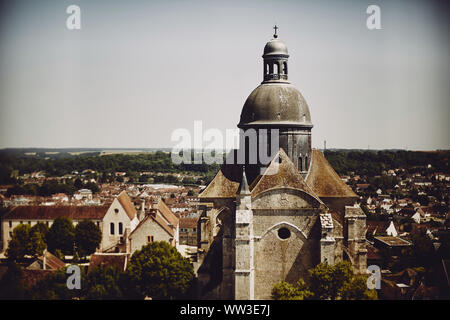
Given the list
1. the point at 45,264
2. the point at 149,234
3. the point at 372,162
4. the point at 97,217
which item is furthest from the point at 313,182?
the point at 372,162

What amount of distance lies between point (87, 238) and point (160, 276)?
2223 cm

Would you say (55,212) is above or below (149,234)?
above

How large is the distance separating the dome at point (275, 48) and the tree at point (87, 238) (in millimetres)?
28442

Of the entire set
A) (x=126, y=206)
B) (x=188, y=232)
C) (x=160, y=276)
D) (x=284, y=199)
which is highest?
(x=284, y=199)

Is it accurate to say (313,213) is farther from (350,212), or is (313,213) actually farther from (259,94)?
(259,94)

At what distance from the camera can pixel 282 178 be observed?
3350 cm

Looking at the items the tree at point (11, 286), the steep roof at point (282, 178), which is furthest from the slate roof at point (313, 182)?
the tree at point (11, 286)

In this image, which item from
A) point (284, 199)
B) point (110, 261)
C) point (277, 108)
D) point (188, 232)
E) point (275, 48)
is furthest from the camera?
point (188, 232)

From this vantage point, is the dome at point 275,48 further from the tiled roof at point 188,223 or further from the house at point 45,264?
the tiled roof at point 188,223

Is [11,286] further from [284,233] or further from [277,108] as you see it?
[277,108]

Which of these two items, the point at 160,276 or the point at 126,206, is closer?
the point at 160,276

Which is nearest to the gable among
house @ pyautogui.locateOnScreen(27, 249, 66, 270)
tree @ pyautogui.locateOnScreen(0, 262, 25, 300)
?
tree @ pyautogui.locateOnScreen(0, 262, 25, 300)

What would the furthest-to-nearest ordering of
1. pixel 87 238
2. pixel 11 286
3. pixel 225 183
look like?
pixel 87 238 → pixel 225 183 → pixel 11 286

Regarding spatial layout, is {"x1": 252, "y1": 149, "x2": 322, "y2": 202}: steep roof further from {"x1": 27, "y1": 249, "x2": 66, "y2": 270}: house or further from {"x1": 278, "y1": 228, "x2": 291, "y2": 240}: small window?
{"x1": 27, "y1": 249, "x2": 66, "y2": 270}: house
